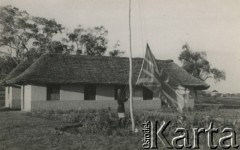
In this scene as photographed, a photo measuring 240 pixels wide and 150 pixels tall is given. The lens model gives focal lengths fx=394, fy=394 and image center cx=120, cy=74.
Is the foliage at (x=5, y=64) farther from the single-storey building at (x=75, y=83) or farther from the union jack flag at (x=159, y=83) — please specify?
the union jack flag at (x=159, y=83)

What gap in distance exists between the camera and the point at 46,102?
26.1m

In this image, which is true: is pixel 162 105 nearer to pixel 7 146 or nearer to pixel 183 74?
pixel 183 74

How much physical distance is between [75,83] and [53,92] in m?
1.64

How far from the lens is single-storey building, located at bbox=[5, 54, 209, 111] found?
2614cm

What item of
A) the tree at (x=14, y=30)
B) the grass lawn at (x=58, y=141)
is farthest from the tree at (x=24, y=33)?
the grass lawn at (x=58, y=141)

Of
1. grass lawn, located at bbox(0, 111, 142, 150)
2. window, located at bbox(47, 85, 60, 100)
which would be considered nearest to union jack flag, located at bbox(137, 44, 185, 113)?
grass lawn, located at bbox(0, 111, 142, 150)

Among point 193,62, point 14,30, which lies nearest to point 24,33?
point 14,30

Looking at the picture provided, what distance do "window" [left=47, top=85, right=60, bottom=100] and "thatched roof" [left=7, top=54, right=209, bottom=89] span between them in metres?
0.76

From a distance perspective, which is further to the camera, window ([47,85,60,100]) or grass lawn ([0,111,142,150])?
window ([47,85,60,100])

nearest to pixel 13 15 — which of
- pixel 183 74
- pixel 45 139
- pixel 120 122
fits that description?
pixel 183 74

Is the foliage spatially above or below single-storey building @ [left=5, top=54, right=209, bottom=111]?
above

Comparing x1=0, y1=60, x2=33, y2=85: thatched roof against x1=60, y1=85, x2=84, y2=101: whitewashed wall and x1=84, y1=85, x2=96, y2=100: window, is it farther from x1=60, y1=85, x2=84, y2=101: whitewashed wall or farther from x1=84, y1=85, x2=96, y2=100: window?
x1=84, y1=85, x2=96, y2=100: window

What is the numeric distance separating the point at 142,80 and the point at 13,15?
1297 inches

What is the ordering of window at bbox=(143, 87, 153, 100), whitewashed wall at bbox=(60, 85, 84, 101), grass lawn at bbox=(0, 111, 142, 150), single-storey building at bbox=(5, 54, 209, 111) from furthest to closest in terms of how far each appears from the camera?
1. window at bbox=(143, 87, 153, 100)
2. whitewashed wall at bbox=(60, 85, 84, 101)
3. single-storey building at bbox=(5, 54, 209, 111)
4. grass lawn at bbox=(0, 111, 142, 150)
